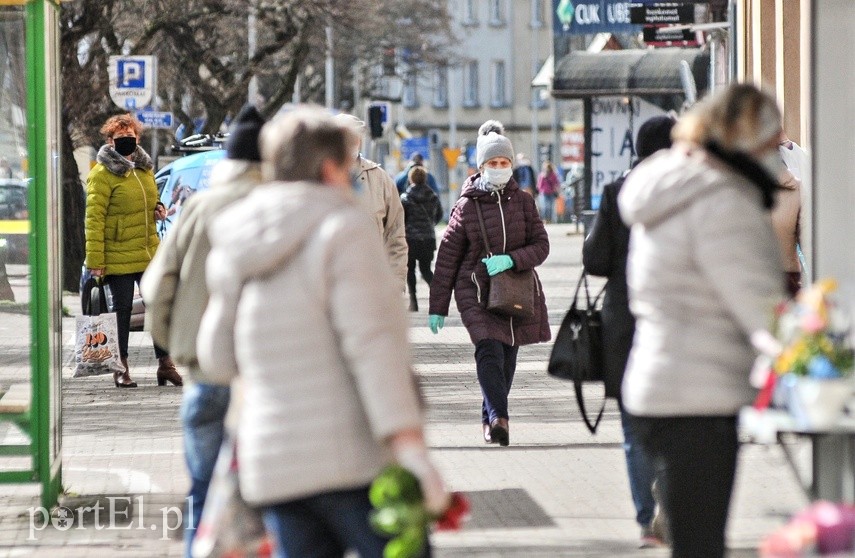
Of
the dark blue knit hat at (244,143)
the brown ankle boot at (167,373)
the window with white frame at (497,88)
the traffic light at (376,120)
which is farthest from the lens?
the window with white frame at (497,88)

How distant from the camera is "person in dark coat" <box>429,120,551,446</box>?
10.1 m

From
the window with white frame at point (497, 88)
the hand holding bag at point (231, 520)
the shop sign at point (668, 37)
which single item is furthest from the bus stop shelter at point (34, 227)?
the window with white frame at point (497, 88)

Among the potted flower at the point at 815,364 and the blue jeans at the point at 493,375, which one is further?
the blue jeans at the point at 493,375

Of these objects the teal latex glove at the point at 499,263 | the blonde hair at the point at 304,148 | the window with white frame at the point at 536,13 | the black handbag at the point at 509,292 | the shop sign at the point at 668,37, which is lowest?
the black handbag at the point at 509,292

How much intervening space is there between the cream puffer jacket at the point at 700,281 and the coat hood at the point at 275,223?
0.93 meters

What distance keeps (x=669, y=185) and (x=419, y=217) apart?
16925mm

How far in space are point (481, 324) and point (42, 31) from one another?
10.1 ft

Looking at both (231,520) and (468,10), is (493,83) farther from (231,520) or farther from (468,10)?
(231,520)

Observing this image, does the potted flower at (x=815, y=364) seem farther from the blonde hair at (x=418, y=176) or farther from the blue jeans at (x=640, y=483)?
the blonde hair at (x=418, y=176)

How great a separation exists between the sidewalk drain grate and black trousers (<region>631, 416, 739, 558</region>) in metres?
2.71

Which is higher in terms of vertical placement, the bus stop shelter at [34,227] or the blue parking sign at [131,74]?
the blue parking sign at [131,74]

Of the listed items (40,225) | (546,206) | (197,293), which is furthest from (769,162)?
(546,206)

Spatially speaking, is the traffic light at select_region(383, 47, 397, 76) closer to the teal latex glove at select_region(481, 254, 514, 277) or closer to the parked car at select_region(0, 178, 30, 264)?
the teal latex glove at select_region(481, 254, 514, 277)

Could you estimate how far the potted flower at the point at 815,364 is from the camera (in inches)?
183
